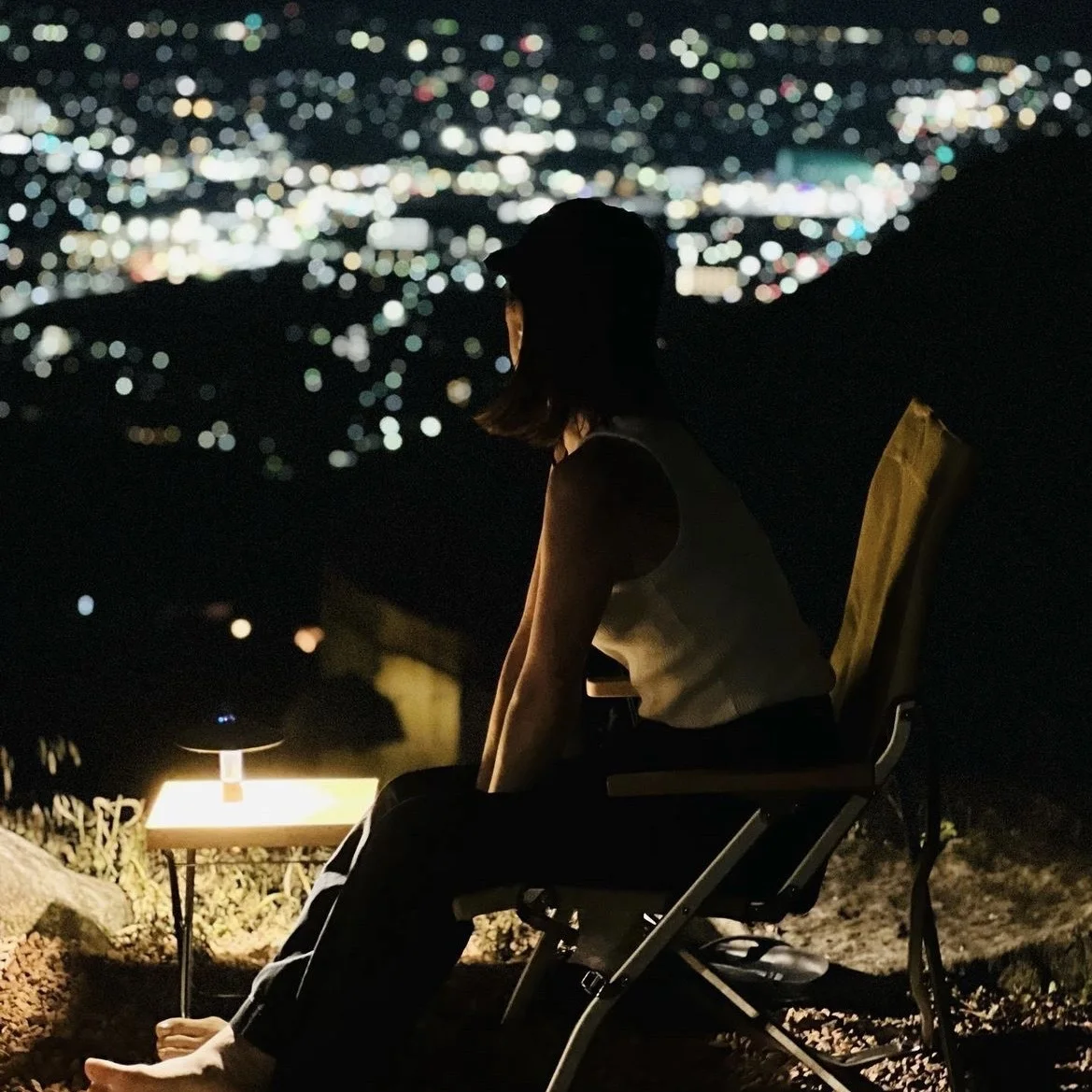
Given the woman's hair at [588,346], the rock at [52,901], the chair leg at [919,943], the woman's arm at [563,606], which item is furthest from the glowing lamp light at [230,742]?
the chair leg at [919,943]

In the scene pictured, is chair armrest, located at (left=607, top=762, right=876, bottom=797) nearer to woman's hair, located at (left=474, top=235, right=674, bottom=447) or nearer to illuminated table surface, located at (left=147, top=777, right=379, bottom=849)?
woman's hair, located at (left=474, top=235, right=674, bottom=447)

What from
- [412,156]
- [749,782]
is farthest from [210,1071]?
[412,156]

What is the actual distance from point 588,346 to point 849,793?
693 mm

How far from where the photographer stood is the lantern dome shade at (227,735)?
8.91 feet

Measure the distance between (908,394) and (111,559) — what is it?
14.2 metres

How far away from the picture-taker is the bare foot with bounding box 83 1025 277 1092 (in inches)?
78.4

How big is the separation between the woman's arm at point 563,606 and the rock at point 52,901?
1.43 m

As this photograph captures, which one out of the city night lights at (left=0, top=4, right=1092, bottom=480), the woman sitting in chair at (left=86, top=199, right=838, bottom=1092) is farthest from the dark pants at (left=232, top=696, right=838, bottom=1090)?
the city night lights at (left=0, top=4, right=1092, bottom=480)

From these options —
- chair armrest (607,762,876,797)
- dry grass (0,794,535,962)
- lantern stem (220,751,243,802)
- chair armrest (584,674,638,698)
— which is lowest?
dry grass (0,794,535,962)

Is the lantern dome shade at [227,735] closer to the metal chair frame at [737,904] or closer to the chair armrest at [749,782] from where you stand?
the metal chair frame at [737,904]

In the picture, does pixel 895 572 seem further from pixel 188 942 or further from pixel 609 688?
pixel 188 942

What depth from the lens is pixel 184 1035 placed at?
2.21m

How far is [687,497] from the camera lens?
79.3 inches

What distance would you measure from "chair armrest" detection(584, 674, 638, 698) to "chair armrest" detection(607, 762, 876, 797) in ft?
1.70
